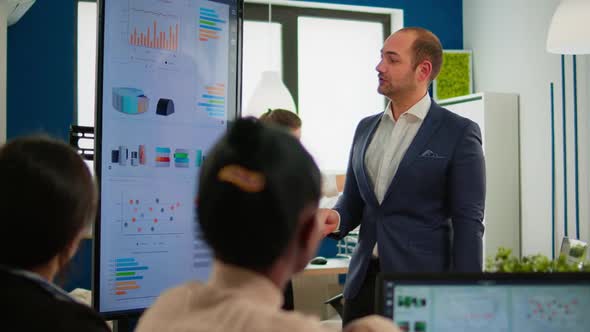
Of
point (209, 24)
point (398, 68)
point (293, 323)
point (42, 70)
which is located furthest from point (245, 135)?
point (42, 70)

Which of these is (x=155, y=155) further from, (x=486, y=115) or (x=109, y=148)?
(x=486, y=115)

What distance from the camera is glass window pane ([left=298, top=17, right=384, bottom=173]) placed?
18.4 ft

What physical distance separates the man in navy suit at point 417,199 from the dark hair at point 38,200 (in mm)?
1107

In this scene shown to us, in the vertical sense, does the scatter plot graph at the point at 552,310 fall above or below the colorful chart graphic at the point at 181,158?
below

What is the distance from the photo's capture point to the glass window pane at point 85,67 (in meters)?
4.84

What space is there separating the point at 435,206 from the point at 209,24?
0.93 m

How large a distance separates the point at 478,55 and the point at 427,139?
396cm

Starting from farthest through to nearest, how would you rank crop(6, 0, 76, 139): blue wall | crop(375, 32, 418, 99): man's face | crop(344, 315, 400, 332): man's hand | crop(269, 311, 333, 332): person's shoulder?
crop(6, 0, 76, 139): blue wall, crop(375, 32, 418, 99): man's face, crop(344, 315, 400, 332): man's hand, crop(269, 311, 333, 332): person's shoulder

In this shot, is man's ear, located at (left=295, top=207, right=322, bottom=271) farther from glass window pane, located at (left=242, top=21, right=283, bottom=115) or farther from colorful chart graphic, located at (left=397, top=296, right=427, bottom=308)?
glass window pane, located at (left=242, top=21, right=283, bottom=115)

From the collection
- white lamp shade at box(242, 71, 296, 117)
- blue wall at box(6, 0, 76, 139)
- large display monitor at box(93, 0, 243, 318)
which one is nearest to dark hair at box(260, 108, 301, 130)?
large display monitor at box(93, 0, 243, 318)

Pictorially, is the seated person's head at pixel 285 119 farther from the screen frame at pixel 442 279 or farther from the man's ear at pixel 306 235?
the man's ear at pixel 306 235

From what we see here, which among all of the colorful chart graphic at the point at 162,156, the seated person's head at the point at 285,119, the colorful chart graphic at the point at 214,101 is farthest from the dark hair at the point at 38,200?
the seated person's head at the point at 285,119

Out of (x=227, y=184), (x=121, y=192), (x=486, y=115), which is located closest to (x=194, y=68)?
(x=121, y=192)

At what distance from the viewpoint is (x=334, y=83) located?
5.68 metres
